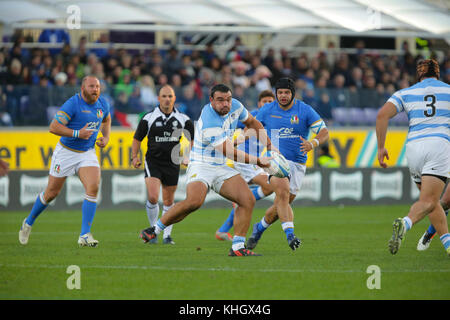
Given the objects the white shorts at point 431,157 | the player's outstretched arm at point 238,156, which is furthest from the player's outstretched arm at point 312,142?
the white shorts at point 431,157

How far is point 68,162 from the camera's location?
12.1 metres

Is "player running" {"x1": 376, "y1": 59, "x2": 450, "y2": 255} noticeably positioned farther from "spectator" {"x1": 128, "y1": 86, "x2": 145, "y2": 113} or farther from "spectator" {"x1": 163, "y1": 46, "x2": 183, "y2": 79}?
"spectator" {"x1": 163, "y1": 46, "x2": 183, "y2": 79}

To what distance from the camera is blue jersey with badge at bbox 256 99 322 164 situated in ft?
38.6

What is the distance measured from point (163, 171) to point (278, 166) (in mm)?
2570

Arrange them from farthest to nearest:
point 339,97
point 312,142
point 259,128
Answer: point 339,97
point 312,142
point 259,128

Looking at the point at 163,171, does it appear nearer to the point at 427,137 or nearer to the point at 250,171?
the point at 250,171

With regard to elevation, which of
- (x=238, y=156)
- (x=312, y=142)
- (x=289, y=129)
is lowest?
(x=238, y=156)

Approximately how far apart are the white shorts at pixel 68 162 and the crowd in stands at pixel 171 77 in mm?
8281

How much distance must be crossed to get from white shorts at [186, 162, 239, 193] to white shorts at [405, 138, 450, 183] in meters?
2.31

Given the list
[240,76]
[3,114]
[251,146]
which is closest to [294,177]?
[251,146]

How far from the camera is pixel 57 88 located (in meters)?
20.2

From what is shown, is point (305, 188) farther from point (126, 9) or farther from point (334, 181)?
point (126, 9)

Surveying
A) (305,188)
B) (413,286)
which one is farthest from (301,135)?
(305,188)
